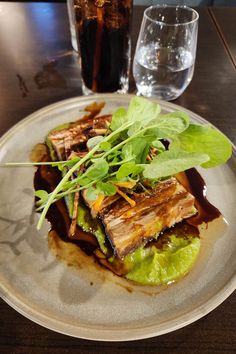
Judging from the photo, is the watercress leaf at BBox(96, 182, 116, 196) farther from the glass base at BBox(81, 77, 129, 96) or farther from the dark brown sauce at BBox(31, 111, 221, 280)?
the glass base at BBox(81, 77, 129, 96)

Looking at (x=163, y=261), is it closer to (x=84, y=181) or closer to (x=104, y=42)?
(x=84, y=181)

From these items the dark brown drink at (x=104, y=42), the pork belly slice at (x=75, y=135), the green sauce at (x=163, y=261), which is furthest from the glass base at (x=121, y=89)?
the green sauce at (x=163, y=261)

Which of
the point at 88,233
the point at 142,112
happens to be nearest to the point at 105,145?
the point at 142,112

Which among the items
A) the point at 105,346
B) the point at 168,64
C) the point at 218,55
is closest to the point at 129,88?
the point at 168,64

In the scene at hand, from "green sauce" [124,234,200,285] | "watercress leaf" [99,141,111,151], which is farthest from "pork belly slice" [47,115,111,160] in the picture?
"green sauce" [124,234,200,285]

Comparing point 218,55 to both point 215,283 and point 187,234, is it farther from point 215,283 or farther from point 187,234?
point 215,283

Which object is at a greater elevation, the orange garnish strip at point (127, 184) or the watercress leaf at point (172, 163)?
the watercress leaf at point (172, 163)

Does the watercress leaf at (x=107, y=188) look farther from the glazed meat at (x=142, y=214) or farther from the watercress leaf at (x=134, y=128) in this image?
the watercress leaf at (x=134, y=128)
